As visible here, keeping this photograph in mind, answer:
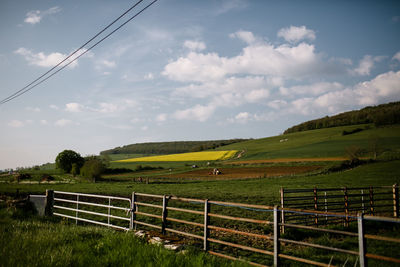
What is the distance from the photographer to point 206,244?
241 inches

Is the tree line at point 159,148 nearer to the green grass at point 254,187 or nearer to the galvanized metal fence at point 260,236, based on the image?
the green grass at point 254,187

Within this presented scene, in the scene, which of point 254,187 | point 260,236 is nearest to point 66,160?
point 254,187

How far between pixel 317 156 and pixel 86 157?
5722cm

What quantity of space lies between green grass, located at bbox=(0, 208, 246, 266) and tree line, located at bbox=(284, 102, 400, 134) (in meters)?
86.1

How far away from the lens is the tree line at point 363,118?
237 ft

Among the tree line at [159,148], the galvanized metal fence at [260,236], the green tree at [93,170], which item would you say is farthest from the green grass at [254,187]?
the tree line at [159,148]

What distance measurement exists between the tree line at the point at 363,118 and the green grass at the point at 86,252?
8607cm

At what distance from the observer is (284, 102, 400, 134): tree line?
7225 centimetres

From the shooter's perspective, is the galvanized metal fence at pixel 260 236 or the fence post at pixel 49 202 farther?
the fence post at pixel 49 202

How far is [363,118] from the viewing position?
286ft

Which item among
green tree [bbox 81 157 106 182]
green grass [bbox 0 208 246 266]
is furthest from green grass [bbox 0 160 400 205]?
green tree [bbox 81 157 106 182]

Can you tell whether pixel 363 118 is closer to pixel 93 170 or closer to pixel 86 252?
pixel 93 170

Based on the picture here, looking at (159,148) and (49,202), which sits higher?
(159,148)

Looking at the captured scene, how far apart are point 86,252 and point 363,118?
10153cm
